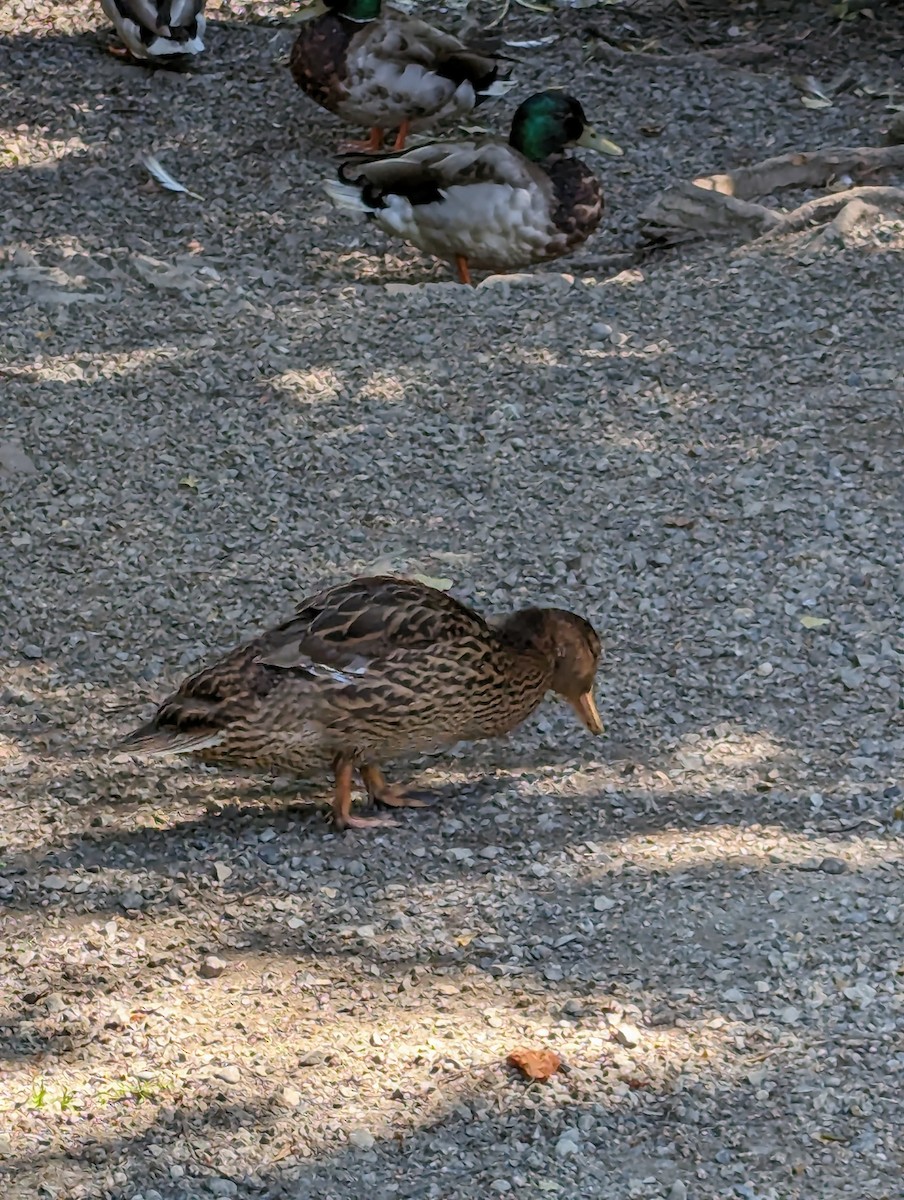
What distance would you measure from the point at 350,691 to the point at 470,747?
0.76 meters

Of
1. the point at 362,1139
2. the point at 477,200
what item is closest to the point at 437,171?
the point at 477,200

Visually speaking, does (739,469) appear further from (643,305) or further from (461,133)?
(461,133)

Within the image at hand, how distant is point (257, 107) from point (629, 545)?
517 cm

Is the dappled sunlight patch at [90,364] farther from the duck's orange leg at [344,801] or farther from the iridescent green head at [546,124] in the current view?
the duck's orange leg at [344,801]

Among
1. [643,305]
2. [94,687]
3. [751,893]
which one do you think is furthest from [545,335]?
[751,893]

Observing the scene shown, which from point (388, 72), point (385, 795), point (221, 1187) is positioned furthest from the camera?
point (388, 72)

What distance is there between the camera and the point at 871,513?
575 cm

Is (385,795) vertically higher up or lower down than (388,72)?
lower down

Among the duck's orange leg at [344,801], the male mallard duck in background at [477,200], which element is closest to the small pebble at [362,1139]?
the duck's orange leg at [344,801]

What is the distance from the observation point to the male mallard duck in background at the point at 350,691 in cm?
428

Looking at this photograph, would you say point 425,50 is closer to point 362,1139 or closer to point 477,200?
point 477,200

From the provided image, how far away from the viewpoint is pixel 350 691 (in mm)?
4281

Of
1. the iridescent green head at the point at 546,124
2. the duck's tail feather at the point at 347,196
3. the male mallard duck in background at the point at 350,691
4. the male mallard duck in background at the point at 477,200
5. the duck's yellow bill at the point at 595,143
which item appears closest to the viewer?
the male mallard duck in background at the point at 350,691

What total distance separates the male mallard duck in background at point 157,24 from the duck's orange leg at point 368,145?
47.5 inches
